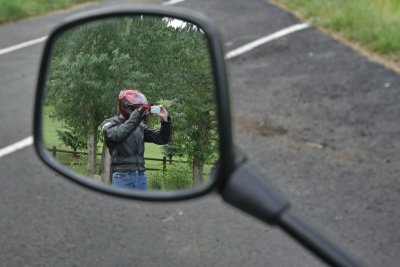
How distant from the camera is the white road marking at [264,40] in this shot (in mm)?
8422

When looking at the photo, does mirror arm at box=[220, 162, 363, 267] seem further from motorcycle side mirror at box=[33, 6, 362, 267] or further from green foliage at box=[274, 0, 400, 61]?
green foliage at box=[274, 0, 400, 61]

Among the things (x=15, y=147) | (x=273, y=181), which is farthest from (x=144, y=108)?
(x=15, y=147)

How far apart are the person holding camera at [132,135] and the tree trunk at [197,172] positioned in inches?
3.1

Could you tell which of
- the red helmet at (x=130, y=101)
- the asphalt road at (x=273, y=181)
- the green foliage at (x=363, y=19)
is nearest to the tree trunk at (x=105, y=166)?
the red helmet at (x=130, y=101)

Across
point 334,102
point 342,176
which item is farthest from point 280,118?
point 342,176

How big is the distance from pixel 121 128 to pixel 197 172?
20cm

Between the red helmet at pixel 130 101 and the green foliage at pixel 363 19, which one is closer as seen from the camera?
the red helmet at pixel 130 101

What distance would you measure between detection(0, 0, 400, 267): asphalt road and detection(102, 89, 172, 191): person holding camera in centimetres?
273

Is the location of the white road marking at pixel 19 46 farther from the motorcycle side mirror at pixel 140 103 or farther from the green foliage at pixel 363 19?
the motorcycle side mirror at pixel 140 103

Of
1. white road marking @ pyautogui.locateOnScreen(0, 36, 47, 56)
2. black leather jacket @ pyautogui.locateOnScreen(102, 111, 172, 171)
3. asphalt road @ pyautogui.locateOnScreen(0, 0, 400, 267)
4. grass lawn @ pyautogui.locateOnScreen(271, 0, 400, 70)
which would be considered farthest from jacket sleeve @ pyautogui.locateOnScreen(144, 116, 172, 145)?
white road marking @ pyautogui.locateOnScreen(0, 36, 47, 56)

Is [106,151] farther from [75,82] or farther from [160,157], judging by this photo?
[75,82]

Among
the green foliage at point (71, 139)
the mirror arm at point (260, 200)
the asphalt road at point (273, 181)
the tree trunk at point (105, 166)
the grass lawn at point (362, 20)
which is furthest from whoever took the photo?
the grass lawn at point (362, 20)

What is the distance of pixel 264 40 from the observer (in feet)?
29.2

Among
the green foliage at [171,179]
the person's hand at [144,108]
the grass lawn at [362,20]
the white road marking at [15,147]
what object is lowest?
the grass lawn at [362,20]
